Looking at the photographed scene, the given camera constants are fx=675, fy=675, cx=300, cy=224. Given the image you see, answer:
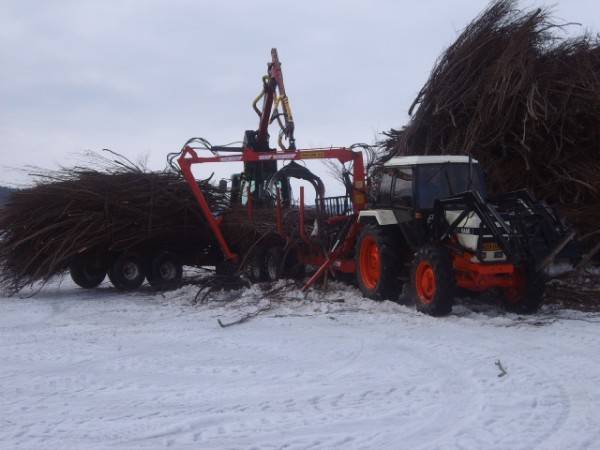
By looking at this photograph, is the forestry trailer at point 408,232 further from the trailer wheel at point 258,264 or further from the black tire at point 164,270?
the black tire at point 164,270

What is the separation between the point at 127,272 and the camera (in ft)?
40.1

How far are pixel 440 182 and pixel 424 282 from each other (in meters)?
1.41

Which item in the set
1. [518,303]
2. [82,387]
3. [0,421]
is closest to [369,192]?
[518,303]

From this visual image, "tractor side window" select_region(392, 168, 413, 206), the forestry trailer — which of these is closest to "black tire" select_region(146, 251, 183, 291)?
the forestry trailer

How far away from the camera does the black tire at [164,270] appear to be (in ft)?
40.2

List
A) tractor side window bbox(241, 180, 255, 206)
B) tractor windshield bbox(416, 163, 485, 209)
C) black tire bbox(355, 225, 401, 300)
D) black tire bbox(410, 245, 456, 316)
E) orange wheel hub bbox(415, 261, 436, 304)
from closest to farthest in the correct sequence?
black tire bbox(410, 245, 456, 316) < orange wheel hub bbox(415, 261, 436, 304) < tractor windshield bbox(416, 163, 485, 209) < black tire bbox(355, 225, 401, 300) < tractor side window bbox(241, 180, 255, 206)

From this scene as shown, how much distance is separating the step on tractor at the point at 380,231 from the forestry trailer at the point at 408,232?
2 centimetres

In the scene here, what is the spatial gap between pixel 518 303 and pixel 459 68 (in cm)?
575

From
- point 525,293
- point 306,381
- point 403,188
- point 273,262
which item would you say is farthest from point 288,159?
point 306,381

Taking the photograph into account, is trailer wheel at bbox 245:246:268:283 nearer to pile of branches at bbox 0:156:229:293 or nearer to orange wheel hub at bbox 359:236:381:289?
pile of branches at bbox 0:156:229:293

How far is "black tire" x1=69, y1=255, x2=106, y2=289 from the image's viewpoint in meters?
12.0

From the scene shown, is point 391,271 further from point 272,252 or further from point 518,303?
point 272,252

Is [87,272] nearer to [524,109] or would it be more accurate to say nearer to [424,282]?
[424,282]

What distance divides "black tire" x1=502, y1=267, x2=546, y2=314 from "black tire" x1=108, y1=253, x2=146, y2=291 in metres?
6.79
